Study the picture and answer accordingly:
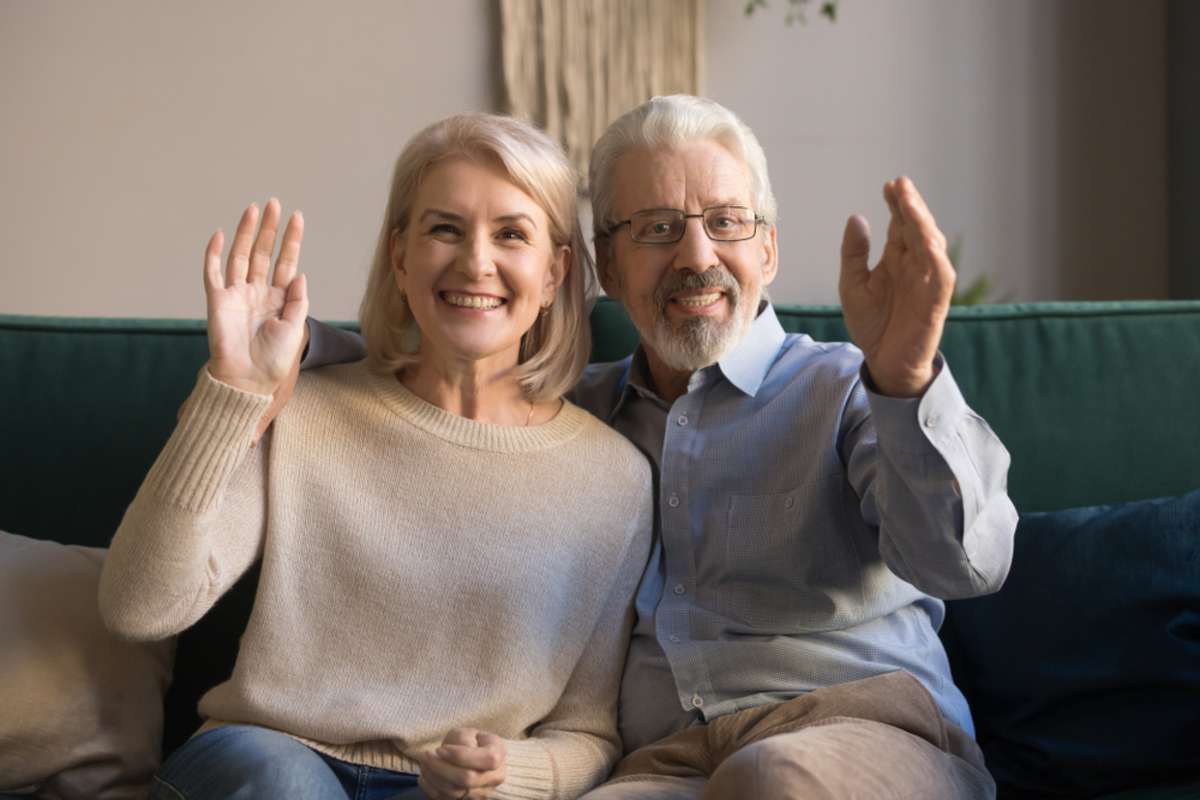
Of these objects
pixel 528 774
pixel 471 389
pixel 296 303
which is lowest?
pixel 528 774

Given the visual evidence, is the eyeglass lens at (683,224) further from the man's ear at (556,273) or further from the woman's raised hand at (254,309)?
the woman's raised hand at (254,309)

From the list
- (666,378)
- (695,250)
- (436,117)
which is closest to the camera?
(695,250)

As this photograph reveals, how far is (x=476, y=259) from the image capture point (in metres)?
1.48

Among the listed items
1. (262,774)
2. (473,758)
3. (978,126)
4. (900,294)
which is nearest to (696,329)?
(900,294)

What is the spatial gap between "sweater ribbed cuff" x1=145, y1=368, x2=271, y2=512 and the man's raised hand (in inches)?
26.0

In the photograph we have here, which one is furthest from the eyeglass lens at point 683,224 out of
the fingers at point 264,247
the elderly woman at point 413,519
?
the fingers at point 264,247

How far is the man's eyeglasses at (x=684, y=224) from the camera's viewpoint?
5.22ft

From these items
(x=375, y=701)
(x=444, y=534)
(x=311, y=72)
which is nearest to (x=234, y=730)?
(x=375, y=701)

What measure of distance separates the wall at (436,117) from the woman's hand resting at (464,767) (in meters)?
2.15

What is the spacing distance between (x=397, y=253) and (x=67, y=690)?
26.8 inches

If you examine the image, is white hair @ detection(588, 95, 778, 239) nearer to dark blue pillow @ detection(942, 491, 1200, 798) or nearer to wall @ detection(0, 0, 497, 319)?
dark blue pillow @ detection(942, 491, 1200, 798)

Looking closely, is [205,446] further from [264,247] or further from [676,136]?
[676,136]

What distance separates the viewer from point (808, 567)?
1460mm

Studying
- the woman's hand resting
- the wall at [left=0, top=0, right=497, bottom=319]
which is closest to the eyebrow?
the woman's hand resting
